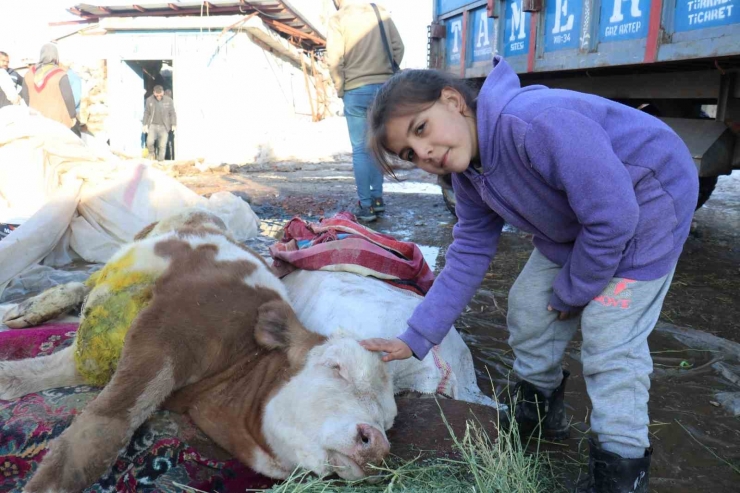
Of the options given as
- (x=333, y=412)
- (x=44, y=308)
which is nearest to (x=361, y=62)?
(x=44, y=308)

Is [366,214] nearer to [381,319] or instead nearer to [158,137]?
[381,319]

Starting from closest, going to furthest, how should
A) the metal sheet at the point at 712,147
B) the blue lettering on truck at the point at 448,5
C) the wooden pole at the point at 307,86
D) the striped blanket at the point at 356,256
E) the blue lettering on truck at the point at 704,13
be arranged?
1. the striped blanket at the point at 356,256
2. the blue lettering on truck at the point at 704,13
3. the metal sheet at the point at 712,147
4. the blue lettering on truck at the point at 448,5
5. the wooden pole at the point at 307,86

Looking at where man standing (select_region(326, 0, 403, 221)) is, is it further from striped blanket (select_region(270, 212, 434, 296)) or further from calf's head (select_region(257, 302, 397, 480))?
calf's head (select_region(257, 302, 397, 480))

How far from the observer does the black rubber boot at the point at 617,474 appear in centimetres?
204

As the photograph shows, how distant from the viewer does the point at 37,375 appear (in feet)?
9.09

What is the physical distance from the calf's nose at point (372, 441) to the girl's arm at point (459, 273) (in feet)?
1.96

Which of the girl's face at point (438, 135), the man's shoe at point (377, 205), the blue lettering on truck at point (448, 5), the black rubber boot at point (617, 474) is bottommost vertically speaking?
the man's shoe at point (377, 205)

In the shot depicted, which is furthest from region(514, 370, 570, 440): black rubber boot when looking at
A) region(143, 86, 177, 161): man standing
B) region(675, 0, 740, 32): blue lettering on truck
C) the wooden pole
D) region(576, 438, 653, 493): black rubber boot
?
the wooden pole

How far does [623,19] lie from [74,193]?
189 inches

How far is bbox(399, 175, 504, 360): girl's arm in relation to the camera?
8.34 ft

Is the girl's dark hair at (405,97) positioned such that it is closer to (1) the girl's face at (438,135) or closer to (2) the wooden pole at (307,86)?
(1) the girl's face at (438,135)

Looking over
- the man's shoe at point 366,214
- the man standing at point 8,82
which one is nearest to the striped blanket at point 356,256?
the man's shoe at point 366,214

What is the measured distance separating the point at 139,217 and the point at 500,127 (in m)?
4.16

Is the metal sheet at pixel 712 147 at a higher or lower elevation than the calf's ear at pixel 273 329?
higher
